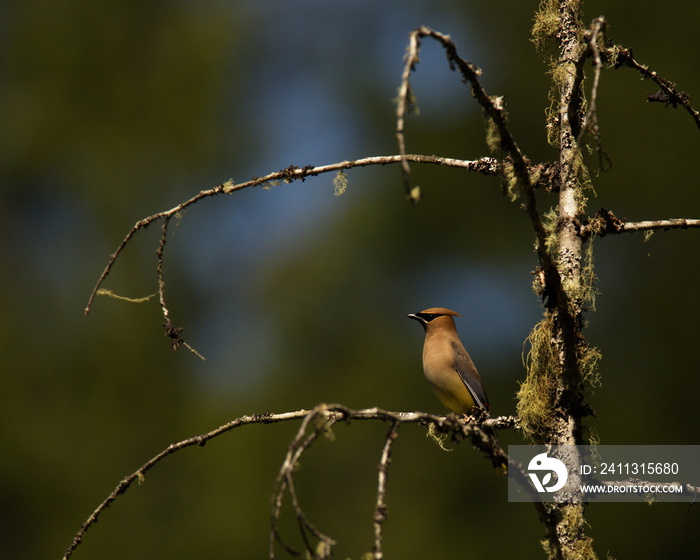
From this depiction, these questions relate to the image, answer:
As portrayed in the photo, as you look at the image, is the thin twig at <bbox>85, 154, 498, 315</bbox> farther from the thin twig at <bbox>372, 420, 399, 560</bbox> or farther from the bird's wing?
the bird's wing

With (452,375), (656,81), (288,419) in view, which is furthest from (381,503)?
(452,375)

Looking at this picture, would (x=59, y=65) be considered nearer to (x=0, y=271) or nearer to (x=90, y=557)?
(x=0, y=271)

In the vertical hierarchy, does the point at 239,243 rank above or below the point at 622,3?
below

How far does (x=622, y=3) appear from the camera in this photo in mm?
18094

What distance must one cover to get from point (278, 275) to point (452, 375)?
48.0ft

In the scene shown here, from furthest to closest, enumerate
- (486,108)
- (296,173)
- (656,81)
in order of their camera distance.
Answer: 1. (296,173)
2. (656,81)
3. (486,108)

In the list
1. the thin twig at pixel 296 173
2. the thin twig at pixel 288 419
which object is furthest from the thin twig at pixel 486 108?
the thin twig at pixel 288 419

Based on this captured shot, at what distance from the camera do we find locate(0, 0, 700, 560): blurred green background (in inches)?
638

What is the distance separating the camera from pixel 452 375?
592 cm

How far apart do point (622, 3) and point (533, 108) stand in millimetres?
2497

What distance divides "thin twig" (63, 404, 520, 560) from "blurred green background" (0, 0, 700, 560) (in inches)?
454

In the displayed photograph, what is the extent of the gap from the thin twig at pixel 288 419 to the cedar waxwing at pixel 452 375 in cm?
216

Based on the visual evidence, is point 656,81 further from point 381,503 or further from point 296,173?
point 381,503

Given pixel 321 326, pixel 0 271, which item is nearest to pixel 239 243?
pixel 321 326
